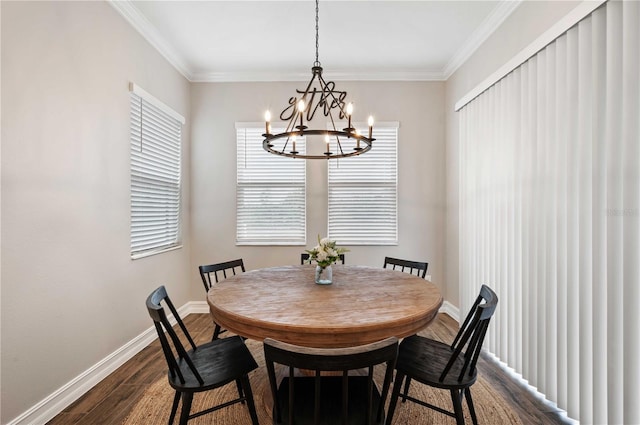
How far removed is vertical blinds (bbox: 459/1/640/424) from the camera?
1.60 meters

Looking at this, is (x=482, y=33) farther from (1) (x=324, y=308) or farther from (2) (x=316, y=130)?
(1) (x=324, y=308)

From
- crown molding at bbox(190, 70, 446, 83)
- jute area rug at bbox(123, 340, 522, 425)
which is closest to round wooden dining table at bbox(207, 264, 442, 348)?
jute area rug at bbox(123, 340, 522, 425)

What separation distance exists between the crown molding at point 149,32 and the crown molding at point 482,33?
3114 mm

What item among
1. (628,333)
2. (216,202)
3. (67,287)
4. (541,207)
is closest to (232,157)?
(216,202)

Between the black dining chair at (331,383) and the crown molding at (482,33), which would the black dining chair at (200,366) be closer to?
the black dining chair at (331,383)

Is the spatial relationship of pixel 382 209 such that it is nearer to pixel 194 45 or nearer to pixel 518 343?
pixel 518 343

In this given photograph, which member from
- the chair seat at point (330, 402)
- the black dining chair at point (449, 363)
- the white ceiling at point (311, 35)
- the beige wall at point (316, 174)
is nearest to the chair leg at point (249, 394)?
the chair seat at point (330, 402)

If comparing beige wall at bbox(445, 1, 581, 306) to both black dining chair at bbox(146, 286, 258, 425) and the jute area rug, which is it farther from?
black dining chair at bbox(146, 286, 258, 425)

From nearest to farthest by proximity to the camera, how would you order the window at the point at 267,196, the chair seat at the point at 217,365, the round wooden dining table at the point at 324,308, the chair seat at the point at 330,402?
the chair seat at the point at 330,402, the round wooden dining table at the point at 324,308, the chair seat at the point at 217,365, the window at the point at 267,196

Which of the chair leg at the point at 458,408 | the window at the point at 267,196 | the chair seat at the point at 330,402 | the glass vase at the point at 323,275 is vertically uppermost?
the window at the point at 267,196

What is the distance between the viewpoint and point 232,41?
3.24m

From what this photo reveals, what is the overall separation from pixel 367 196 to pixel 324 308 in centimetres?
255

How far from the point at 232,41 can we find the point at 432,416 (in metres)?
3.68

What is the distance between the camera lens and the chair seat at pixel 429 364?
161cm
